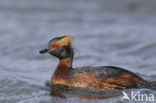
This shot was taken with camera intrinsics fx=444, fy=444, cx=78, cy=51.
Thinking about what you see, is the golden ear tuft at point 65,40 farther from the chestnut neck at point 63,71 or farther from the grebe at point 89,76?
the chestnut neck at point 63,71

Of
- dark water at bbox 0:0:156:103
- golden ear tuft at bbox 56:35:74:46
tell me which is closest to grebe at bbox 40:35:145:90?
golden ear tuft at bbox 56:35:74:46

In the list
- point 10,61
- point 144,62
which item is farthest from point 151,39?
point 10,61

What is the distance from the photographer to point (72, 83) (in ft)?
33.3

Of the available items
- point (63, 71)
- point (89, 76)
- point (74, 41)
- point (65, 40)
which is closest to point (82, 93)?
point (89, 76)

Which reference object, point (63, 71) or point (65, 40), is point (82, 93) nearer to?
point (63, 71)

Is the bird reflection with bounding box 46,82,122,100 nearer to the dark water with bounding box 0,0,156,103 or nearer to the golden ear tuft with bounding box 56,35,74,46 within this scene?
the dark water with bounding box 0,0,156,103

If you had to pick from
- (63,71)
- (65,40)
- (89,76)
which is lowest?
(89,76)

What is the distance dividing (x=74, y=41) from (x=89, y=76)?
686 centimetres

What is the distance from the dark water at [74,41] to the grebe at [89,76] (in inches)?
17.2

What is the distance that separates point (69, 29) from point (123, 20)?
2621 mm

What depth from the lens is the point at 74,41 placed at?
1684 cm

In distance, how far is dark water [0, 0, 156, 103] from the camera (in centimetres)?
1099

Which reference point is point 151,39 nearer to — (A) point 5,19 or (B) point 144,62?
(B) point 144,62

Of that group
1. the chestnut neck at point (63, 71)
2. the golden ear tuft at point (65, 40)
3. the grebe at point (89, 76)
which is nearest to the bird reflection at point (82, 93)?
the grebe at point (89, 76)
